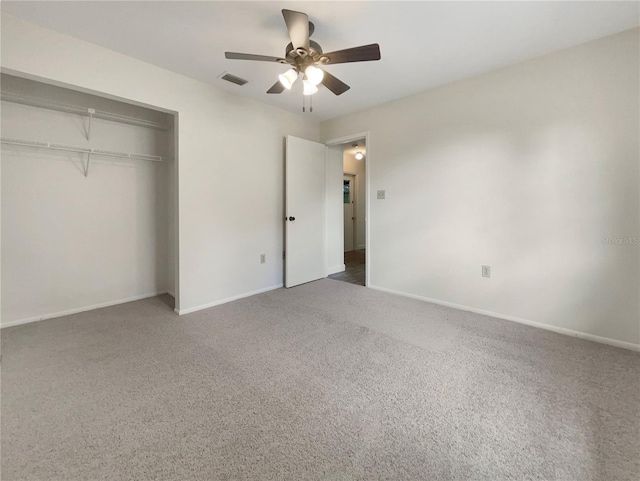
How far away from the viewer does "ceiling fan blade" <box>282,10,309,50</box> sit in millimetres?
1678

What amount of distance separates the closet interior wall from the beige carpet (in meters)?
0.50

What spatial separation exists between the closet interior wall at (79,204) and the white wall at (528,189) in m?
2.97

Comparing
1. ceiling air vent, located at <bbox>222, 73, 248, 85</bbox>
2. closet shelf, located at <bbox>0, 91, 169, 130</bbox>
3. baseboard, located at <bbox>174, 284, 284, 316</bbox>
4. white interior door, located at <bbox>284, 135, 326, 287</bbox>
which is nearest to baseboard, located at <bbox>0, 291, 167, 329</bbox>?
baseboard, located at <bbox>174, 284, 284, 316</bbox>

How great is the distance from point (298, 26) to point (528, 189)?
96.2 inches

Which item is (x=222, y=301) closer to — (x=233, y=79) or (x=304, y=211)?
(x=304, y=211)

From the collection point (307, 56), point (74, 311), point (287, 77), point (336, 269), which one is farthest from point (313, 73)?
point (74, 311)

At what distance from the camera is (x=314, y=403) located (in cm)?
154

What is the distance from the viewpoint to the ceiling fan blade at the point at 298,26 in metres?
1.68

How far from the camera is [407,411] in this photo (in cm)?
148

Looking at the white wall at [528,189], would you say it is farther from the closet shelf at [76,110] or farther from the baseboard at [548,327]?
the closet shelf at [76,110]

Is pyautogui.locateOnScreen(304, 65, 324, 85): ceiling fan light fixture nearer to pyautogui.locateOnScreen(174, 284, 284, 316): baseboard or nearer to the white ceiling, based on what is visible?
the white ceiling

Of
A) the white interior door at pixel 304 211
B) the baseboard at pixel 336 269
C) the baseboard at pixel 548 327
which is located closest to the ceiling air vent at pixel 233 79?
the white interior door at pixel 304 211

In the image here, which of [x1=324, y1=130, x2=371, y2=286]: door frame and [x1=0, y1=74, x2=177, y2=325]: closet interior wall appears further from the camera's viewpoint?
[x1=324, y1=130, x2=371, y2=286]: door frame

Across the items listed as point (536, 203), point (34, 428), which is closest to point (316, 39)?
point (536, 203)
